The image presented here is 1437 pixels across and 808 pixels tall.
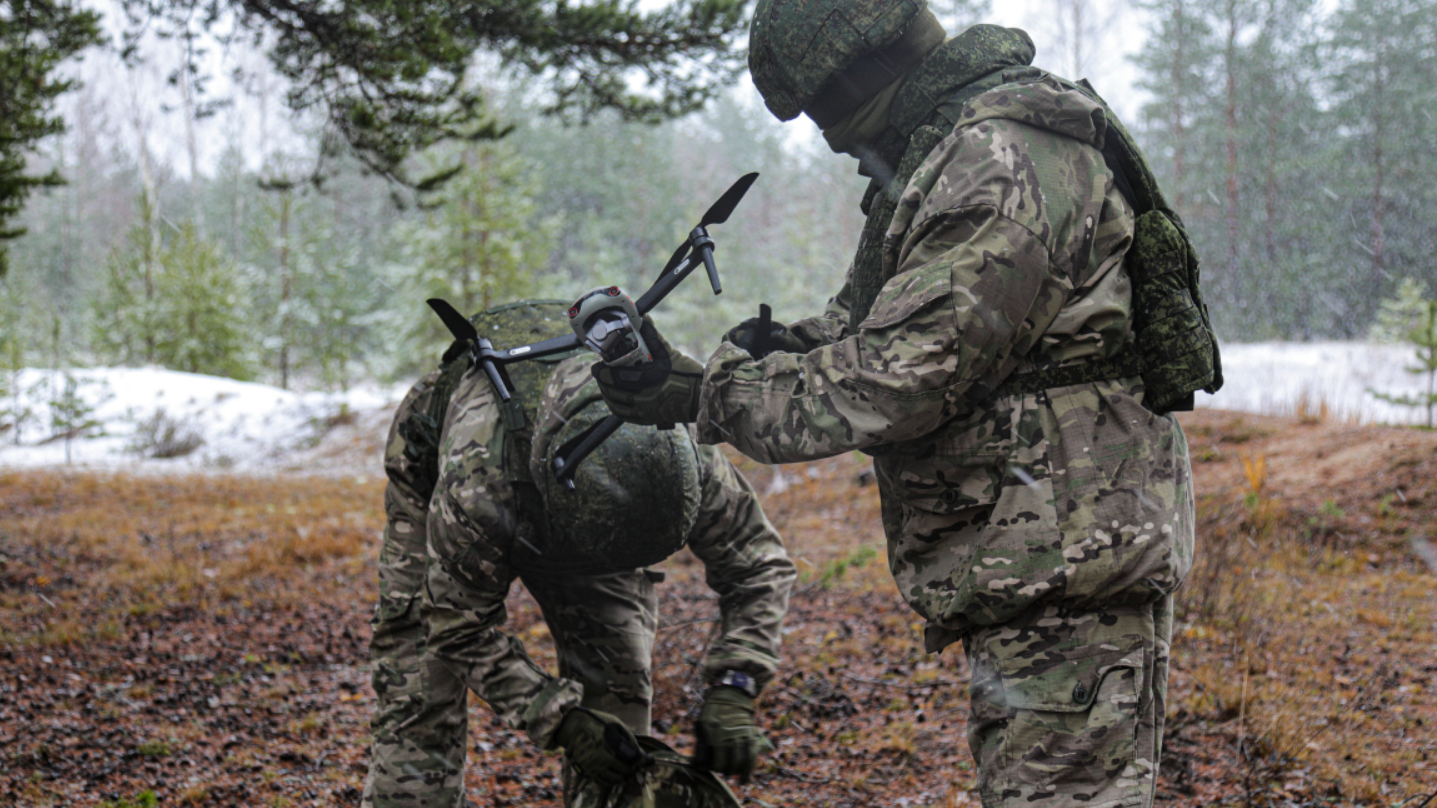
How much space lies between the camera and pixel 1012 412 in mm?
1769

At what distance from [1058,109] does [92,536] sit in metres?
8.88

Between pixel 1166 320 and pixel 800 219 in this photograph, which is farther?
pixel 800 219

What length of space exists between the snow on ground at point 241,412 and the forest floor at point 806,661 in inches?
193

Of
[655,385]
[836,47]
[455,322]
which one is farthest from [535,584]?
[836,47]

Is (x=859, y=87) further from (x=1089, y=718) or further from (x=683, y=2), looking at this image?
(x=683, y=2)

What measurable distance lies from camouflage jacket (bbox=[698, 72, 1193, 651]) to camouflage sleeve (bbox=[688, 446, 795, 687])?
102 centimetres

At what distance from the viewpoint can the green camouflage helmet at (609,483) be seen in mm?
2471

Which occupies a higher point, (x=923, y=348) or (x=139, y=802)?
(x=923, y=348)

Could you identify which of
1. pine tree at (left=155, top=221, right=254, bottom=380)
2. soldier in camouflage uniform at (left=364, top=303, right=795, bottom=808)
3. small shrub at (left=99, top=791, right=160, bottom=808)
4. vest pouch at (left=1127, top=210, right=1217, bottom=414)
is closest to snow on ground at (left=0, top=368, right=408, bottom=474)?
pine tree at (left=155, top=221, right=254, bottom=380)

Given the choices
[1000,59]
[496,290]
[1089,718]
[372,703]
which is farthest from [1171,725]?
[496,290]

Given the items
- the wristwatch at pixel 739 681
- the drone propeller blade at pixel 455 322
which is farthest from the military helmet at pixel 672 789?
the drone propeller blade at pixel 455 322

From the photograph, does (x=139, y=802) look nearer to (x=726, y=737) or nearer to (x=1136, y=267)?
(x=726, y=737)

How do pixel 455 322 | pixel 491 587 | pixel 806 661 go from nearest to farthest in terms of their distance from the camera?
pixel 491 587, pixel 455 322, pixel 806 661

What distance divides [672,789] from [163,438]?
14.8 meters
